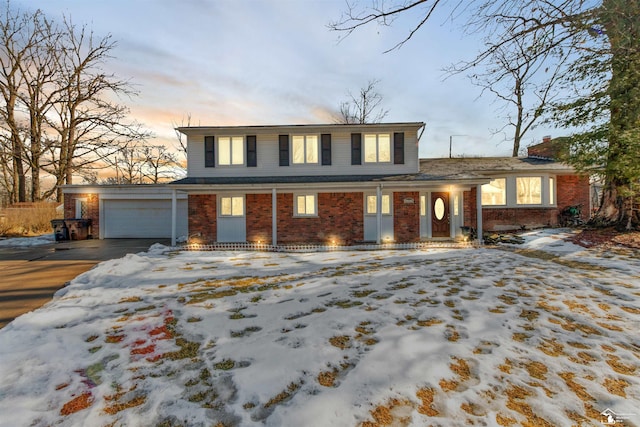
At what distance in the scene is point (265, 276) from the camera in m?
6.48

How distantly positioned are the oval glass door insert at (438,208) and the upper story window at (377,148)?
2.85 m

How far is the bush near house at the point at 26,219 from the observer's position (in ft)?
46.8

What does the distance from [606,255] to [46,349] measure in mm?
12431

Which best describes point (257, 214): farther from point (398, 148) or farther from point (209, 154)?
point (398, 148)

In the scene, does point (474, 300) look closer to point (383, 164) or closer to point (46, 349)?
point (46, 349)

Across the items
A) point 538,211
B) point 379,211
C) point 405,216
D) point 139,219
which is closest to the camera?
point 379,211

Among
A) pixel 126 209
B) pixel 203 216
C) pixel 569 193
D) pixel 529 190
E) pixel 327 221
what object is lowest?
pixel 327 221

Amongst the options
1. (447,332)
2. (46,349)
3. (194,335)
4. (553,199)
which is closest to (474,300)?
(447,332)

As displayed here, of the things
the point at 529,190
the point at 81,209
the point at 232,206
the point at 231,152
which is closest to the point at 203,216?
the point at 232,206

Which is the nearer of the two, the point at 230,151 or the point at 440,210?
the point at 440,210

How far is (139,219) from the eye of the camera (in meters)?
14.4

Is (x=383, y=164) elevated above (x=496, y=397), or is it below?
above

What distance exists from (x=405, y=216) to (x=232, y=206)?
762 centimetres

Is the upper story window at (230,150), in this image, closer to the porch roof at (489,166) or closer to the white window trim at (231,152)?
the white window trim at (231,152)
